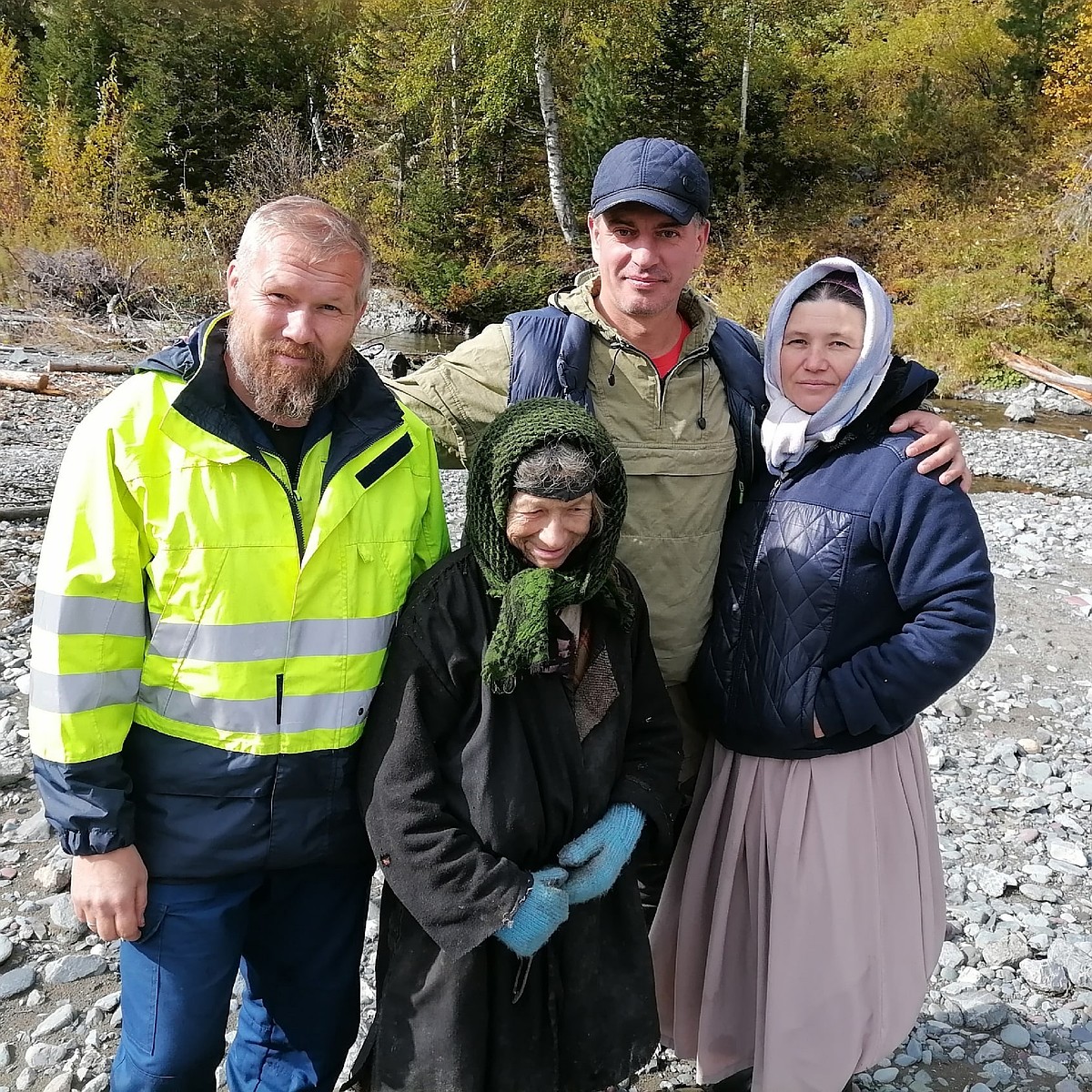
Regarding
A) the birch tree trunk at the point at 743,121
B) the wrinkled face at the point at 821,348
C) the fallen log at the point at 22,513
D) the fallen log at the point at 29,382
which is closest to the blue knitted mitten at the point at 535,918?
the wrinkled face at the point at 821,348

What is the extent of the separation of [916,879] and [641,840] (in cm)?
87

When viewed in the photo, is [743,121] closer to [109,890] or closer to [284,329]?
[284,329]

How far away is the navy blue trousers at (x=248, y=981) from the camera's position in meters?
1.92

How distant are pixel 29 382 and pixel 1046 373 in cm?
1825

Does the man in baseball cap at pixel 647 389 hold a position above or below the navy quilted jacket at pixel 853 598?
above

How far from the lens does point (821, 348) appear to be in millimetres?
2273

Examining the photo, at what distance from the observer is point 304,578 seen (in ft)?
6.21

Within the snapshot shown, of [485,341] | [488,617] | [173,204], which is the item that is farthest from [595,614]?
[173,204]

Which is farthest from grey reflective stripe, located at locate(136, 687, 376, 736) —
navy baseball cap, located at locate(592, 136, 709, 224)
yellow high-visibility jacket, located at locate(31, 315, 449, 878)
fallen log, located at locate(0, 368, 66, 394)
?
fallen log, located at locate(0, 368, 66, 394)

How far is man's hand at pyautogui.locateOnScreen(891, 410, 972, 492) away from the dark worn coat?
882 mm

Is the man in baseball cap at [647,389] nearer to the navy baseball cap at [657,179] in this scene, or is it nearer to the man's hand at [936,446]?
the navy baseball cap at [657,179]

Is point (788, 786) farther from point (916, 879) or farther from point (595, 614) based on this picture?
point (595, 614)

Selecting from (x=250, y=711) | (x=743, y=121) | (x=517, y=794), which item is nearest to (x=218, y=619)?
(x=250, y=711)

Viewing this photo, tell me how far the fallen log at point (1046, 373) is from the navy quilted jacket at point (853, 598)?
16011 millimetres
